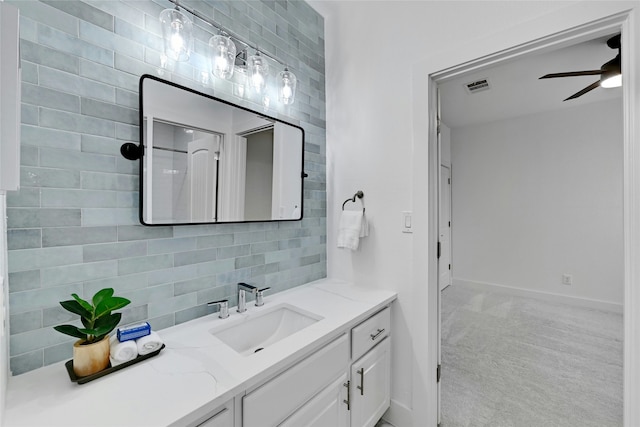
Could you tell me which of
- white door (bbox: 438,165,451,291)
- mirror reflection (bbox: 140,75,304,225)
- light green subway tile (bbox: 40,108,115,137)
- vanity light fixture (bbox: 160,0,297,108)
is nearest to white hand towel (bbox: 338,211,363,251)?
mirror reflection (bbox: 140,75,304,225)

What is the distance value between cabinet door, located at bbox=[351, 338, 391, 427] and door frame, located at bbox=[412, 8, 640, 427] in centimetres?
17

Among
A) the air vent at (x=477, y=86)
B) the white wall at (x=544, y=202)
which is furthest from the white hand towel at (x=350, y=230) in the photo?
the white wall at (x=544, y=202)

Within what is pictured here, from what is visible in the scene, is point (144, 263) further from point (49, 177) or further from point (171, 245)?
point (49, 177)

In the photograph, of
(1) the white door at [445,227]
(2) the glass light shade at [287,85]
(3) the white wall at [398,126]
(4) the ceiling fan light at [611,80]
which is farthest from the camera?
(1) the white door at [445,227]

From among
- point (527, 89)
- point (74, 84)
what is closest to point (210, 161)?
point (74, 84)

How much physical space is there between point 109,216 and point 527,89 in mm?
3876

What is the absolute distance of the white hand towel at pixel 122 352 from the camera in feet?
3.05

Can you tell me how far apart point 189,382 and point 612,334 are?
154 inches

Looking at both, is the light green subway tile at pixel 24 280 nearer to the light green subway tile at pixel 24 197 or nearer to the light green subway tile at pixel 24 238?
the light green subway tile at pixel 24 238

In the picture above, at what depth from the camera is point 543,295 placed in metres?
3.84

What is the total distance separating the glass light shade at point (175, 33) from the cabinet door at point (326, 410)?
4.97 feet

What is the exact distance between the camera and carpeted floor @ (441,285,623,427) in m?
1.80

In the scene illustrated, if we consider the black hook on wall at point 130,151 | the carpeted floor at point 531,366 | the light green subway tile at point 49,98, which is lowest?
the carpeted floor at point 531,366

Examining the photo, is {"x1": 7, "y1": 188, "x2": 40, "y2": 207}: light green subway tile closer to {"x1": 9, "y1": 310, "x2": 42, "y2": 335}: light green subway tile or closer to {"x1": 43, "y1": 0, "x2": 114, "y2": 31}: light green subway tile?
{"x1": 9, "y1": 310, "x2": 42, "y2": 335}: light green subway tile
